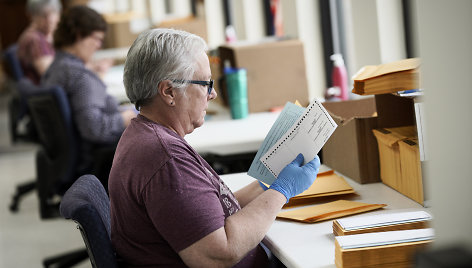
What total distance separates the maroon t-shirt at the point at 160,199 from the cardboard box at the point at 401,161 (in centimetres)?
49

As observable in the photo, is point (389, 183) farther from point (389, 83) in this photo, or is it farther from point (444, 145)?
point (444, 145)

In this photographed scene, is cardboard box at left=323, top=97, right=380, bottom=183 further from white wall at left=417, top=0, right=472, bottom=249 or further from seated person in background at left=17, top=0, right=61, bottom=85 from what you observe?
seated person in background at left=17, top=0, right=61, bottom=85

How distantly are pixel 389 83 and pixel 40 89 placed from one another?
75.6 inches

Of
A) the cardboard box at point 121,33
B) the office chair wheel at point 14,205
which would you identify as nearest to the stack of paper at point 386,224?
the office chair wheel at point 14,205

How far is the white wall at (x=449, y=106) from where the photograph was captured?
104 centimetres

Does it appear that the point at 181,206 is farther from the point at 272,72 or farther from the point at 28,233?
the point at 28,233

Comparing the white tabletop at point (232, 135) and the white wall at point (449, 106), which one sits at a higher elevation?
the white wall at point (449, 106)

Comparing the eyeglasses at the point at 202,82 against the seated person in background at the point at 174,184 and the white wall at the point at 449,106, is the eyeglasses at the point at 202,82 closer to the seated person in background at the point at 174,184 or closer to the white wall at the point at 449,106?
the seated person in background at the point at 174,184

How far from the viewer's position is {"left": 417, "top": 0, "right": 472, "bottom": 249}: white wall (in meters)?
1.04

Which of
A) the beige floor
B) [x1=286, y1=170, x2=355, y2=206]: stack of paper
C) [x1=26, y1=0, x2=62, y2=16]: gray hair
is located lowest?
the beige floor

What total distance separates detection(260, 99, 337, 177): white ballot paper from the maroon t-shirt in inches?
8.6

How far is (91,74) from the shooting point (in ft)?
11.3

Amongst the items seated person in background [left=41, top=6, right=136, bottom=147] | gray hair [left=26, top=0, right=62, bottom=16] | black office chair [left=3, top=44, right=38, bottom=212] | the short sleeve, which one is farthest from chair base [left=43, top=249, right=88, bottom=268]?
gray hair [left=26, top=0, right=62, bottom=16]

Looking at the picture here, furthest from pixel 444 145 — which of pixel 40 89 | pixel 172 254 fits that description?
pixel 40 89
